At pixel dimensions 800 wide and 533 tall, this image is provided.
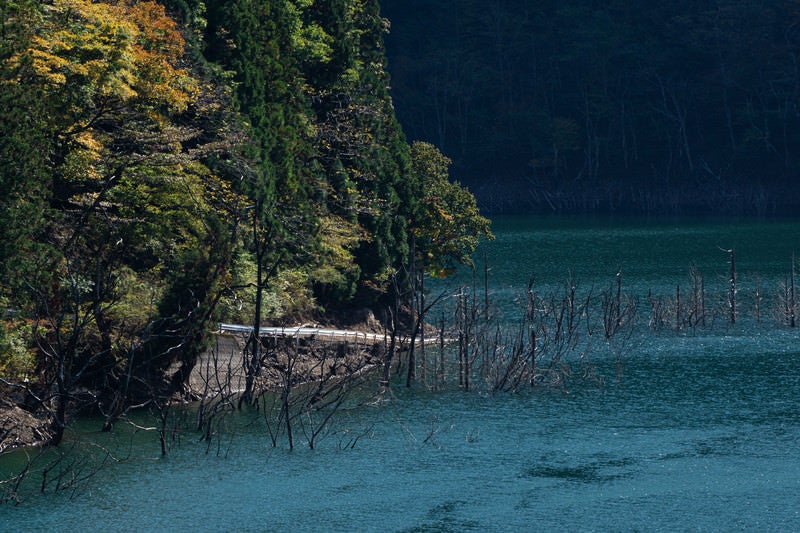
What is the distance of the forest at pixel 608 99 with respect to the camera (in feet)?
415

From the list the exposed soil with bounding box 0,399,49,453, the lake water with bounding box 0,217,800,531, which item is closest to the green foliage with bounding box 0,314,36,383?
the exposed soil with bounding box 0,399,49,453

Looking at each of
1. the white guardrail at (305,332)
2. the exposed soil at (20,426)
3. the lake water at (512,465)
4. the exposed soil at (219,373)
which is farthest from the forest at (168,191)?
the lake water at (512,465)

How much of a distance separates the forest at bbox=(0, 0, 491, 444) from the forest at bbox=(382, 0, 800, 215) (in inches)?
2824

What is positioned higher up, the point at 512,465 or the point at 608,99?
the point at 608,99

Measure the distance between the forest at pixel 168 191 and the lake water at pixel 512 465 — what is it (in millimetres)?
3051

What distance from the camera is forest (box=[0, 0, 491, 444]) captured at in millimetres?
38062

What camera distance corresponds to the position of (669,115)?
431 ft

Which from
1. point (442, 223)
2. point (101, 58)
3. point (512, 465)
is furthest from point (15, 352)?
point (442, 223)

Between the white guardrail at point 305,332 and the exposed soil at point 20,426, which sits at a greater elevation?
the white guardrail at point 305,332

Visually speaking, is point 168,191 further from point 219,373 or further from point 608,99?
point 608,99

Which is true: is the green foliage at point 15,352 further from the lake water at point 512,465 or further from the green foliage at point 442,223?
the green foliage at point 442,223

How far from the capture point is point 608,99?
13538 centimetres

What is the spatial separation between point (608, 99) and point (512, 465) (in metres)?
103

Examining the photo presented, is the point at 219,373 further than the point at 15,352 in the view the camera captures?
Yes
